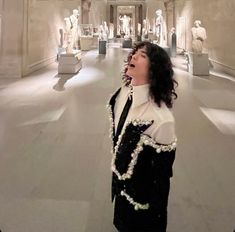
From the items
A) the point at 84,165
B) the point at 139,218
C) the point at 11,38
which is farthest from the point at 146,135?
the point at 11,38

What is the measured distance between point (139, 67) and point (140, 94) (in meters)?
0.16

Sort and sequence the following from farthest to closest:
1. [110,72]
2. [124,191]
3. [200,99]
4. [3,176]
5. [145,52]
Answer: [110,72], [200,99], [3,176], [124,191], [145,52]

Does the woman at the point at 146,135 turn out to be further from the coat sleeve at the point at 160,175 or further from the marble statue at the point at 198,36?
the marble statue at the point at 198,36

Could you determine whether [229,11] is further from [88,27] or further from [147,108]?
[88,27]

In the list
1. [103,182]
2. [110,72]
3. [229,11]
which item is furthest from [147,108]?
[229,11]

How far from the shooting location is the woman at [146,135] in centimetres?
204

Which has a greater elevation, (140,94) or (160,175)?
(140,94)

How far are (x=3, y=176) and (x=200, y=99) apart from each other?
5797 millimetres

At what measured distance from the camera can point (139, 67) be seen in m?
2.05

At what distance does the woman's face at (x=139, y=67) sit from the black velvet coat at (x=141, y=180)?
10.1 inches

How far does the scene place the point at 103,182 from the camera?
3.79 meters

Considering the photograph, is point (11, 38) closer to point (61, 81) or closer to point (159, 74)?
point (61, 81)

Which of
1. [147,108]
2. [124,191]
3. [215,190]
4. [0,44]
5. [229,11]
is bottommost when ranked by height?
[215,190]

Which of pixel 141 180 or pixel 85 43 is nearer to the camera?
pixel 141 180
